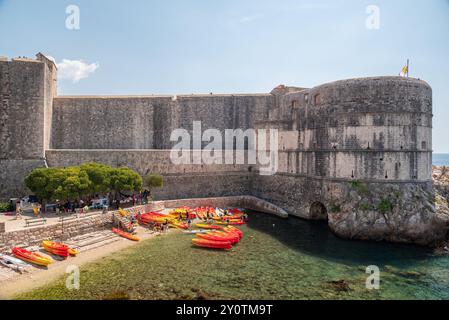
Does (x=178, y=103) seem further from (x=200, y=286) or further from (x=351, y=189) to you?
(x=200, y=286)

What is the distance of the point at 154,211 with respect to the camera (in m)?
23.9

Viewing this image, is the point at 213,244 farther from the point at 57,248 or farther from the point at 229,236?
the point at 57,248

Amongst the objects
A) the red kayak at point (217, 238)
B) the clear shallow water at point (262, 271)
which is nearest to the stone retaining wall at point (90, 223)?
the clear shallow water at point (262, 271)

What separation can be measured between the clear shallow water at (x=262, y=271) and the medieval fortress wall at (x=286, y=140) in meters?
3.19

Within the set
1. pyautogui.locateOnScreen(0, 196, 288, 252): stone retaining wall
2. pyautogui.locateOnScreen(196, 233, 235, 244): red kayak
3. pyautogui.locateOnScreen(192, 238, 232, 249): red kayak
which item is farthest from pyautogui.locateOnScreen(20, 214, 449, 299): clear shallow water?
pyautogui.locateOnScreen(0, 196, 288, 252): stone retaining wall

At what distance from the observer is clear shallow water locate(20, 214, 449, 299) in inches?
493

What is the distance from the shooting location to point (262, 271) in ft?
48.3

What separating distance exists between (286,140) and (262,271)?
48.8 ft

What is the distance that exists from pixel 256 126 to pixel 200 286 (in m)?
20.1

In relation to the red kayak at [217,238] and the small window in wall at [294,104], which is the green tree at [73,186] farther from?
the small window in wall at [294,104]

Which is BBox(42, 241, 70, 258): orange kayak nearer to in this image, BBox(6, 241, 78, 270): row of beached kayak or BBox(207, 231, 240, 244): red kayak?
BBox(6, 241, 78, 270): row of beached kayak

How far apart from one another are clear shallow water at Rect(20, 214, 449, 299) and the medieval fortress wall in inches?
125

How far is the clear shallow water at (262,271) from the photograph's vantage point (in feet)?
41.1

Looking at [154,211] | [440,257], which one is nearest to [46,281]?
[154,211]
